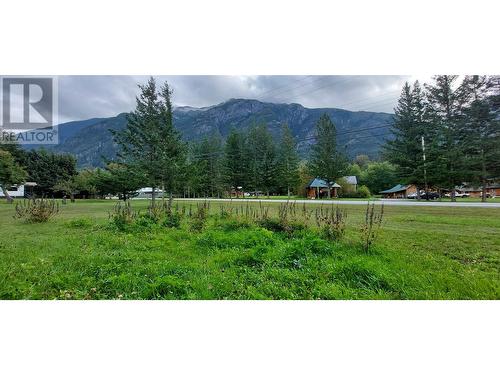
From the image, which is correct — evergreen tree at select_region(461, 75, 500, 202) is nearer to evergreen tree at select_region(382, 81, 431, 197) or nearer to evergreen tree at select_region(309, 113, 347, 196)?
evergreen tree at select_region(309, 113, 347, 196)

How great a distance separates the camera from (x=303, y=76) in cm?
433

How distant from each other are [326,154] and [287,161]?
1156 mm

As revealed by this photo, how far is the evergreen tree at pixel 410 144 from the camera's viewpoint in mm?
10640

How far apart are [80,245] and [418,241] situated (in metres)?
6.02

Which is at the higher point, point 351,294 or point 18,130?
point 18,130

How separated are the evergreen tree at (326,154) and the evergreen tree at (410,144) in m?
3.72

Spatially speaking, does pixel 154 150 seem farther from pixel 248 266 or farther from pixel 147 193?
pixel 248 266

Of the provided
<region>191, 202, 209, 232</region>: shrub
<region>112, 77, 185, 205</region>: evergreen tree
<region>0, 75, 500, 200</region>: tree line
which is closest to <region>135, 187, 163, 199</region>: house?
<region>0, 75, 500, 200</region>: tree line

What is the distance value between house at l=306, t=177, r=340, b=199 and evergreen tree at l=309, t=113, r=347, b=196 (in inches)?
30.9

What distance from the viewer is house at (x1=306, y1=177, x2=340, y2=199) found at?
32.9 ft

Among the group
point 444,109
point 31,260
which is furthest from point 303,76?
point 444,109

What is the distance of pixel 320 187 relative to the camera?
34.4ft

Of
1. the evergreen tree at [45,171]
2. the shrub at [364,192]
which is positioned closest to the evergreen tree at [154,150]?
the evergreen tree at [45,171]
